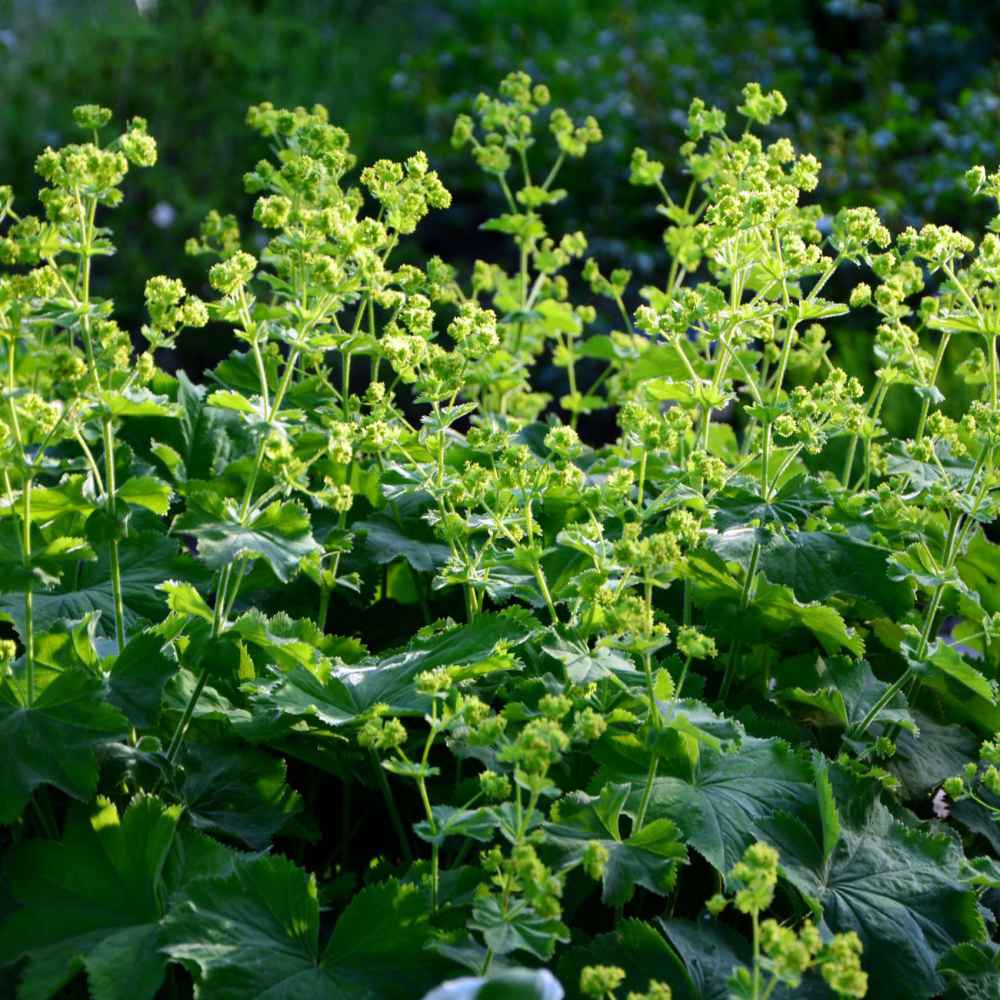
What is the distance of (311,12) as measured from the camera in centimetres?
981

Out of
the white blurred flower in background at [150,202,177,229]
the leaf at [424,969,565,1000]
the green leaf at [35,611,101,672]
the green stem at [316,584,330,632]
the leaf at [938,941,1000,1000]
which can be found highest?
the green leaf at [35,611,101,672]

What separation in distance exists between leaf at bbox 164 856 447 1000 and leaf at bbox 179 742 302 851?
0.18 m

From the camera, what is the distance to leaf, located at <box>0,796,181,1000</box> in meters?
1.64

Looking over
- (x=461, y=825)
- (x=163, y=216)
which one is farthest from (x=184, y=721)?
(x=163, y=216)

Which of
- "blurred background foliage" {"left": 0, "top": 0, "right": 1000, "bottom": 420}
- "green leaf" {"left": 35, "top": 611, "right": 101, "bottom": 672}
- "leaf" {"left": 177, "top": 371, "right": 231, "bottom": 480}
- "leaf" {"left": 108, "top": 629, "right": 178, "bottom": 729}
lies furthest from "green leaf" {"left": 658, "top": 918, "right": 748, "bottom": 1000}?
"blurred background foliage" {"left": 0, "top": 0, "right": 1000, "bottom": 420}

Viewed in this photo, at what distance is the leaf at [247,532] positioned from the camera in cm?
171

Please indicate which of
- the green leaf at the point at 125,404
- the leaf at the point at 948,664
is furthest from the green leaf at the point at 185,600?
the leaf at the point at 948,664

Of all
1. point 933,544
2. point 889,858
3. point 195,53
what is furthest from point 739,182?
point 195,53

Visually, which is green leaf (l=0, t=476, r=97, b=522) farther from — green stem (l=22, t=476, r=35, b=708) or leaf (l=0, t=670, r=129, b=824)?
leaf (l=0, t=670, r=129, b=824)

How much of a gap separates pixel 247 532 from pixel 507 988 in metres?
0.65

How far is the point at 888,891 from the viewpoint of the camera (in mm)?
1828

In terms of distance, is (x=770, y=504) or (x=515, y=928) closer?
(x=515, y=928)

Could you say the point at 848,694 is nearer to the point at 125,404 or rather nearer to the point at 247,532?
the point at 247,532

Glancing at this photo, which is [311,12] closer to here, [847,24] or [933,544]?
[847,24]
